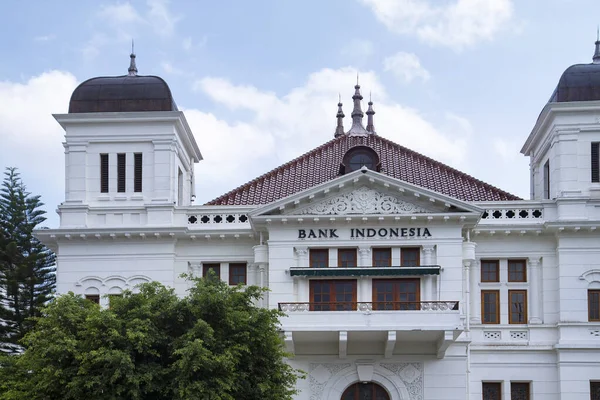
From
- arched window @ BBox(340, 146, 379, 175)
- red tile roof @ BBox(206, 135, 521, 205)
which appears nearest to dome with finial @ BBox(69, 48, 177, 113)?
red tile roof @ BBox(206, 135, 521, 205)

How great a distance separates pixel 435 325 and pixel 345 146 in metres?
10.3

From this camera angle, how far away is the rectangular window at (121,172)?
42859 millimetres

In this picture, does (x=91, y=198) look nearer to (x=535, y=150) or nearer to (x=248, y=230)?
(x=248, y=230)

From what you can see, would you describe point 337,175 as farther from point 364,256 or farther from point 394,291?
point 394,291

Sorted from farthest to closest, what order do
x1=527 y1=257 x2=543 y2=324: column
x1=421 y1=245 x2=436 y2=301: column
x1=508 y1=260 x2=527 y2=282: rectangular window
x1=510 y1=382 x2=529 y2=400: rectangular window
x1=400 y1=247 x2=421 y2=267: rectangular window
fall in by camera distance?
x1=508 y1=260 x2=527 y2=282: rectangular window, x1=527 y1=257 x2=543 y2=324: column, x1=510 y1=382 x2=529 y2=400: rectangular window, x1=400 y1=247 x2=421 y2=267: rectangular window, x1=421 y1=245 x2=436 y2=301: column

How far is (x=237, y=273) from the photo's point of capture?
141ft

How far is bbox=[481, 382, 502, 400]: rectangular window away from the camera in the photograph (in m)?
41.5

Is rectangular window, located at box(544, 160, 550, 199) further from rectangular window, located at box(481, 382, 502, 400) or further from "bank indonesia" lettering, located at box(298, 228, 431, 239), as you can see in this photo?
rectangular window, located at box(481, 382, 502, 400)

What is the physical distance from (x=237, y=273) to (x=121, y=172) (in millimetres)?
5621

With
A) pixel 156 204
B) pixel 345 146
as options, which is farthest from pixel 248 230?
pixel 345 146

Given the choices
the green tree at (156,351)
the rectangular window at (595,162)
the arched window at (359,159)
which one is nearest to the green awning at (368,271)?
the arched window at (359,159)

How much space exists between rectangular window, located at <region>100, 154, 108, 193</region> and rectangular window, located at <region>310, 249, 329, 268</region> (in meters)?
8.02

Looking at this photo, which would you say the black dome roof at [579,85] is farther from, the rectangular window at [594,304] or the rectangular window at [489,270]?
the rectangular window at [594,304]

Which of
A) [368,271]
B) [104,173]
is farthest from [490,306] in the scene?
[104,173]
